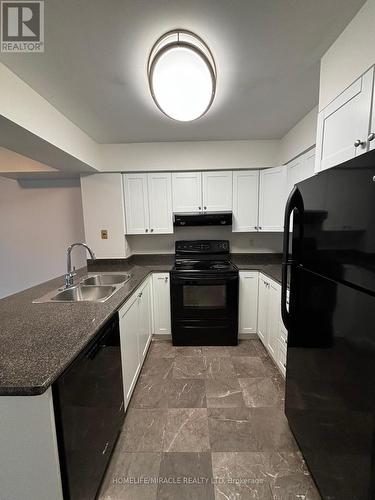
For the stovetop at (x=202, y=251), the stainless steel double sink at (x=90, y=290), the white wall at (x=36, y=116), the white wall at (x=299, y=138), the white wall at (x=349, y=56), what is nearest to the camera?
the white wall at (x=349, y=56)

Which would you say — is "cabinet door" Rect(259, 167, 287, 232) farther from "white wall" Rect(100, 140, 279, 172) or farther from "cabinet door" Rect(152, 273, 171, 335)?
"cabinet door" Rect(152, 273, 171, 335)

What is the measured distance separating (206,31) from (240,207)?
73.5 inches

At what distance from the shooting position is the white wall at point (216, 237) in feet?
9.95

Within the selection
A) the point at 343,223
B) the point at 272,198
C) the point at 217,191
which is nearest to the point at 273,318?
the point at 272,198

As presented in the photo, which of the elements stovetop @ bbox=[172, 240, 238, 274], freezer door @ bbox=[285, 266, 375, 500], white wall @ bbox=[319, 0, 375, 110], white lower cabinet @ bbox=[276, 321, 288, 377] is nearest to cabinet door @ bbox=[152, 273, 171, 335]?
stovetop @ bbox=[172, 240, 238, 274]

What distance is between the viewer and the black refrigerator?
76 cm

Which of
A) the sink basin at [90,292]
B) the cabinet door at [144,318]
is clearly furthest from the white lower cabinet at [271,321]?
the sink basin at [90,292]

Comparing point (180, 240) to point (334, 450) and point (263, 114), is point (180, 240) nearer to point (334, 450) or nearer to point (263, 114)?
point (263, 114)

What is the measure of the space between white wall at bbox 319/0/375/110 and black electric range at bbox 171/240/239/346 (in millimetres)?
1763

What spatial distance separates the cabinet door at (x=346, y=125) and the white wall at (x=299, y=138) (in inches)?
23.3

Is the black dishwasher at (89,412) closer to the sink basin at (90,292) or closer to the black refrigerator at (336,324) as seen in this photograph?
the sink basin at (90,292)

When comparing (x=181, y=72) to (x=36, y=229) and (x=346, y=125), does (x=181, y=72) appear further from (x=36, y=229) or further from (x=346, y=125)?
(x=36, y=229)

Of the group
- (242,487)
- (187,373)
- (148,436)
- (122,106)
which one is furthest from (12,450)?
(122,106)

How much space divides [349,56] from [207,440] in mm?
2457
